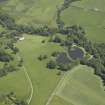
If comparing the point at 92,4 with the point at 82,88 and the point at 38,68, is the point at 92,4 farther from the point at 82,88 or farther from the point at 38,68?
the point at 82,88

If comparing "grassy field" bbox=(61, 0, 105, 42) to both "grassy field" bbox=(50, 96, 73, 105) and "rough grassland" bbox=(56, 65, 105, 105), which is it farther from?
"grassy field" bbox=(50, 96, 73, 105)

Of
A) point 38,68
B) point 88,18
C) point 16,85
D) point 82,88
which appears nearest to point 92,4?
point 88,18

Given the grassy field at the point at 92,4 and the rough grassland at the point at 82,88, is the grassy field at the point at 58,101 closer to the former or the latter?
the rough grassland at the point at 82,88

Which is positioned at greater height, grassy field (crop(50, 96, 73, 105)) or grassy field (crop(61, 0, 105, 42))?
grassy field (crop(61, 0, 105, 42))

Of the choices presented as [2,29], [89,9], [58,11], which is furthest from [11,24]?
[89,9]

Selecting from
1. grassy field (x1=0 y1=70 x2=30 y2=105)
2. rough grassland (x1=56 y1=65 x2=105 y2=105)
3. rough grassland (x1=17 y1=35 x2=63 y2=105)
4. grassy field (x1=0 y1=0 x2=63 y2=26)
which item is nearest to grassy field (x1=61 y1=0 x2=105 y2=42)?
grassy field (x1=0 y1=0 x2=63 y2=26)

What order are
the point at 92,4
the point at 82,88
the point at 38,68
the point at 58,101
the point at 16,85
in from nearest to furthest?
the point at 58,101 → the point at 82,88 → the point at 16,85 → the point at 38,68 → the point at 92,4

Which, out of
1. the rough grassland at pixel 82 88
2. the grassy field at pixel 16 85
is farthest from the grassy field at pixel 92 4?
the grassy field at pixel 16 85
